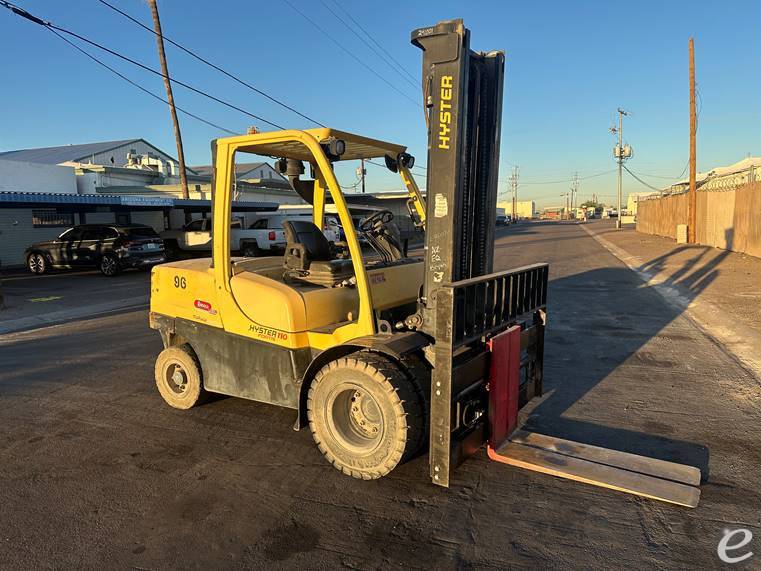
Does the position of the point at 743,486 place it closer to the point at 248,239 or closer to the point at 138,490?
the point at 138,490

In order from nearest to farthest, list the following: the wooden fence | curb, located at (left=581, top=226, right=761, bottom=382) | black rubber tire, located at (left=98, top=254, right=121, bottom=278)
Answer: curb, located at (left=581, top=226, right=761, bottom=382) < the wooden fence < black rubber tire, located at (left=98, top=254, right=121, bottom=278)

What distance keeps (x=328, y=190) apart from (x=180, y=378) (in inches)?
95.7

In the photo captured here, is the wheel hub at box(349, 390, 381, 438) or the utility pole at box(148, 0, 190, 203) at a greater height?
the utility pole at box(148, 0, 190, 203)

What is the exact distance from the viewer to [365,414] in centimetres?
387

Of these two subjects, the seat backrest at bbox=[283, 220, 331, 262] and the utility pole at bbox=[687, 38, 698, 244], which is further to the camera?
the utility pole at bbox=[687, 38, 698, 244]

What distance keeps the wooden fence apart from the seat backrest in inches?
744

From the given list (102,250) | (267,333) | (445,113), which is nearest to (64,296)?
(102,250)

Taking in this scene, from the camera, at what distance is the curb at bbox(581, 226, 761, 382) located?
702cm

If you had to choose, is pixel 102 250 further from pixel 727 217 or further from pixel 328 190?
pixel 727 217

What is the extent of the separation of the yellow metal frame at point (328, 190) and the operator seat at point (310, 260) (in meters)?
0.37

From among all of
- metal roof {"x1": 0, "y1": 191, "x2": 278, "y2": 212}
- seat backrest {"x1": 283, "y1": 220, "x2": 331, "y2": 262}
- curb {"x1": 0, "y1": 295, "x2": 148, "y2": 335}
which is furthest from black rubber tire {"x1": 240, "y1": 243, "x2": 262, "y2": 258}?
seat backrest {"x1": 283, "y1": 220, "x2": 331, "y2": 262}

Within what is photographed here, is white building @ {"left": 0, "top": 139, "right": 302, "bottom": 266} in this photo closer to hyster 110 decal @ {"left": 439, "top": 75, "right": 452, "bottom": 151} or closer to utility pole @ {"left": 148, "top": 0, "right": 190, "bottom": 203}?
utility pole @ {"left": 148, "top": 0, "right": 190, "bottom": 203}

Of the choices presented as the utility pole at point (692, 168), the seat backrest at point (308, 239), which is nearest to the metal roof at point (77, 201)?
the seat backrest at point (308, 239)

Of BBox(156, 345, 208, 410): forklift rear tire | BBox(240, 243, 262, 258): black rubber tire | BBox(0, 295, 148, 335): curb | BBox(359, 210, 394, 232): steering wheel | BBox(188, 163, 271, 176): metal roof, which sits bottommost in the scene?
BBox(0, 295, 148, 335): curb
